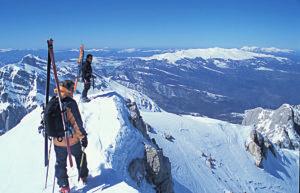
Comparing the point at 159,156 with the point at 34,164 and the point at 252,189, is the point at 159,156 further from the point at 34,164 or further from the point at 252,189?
the point at 252,189

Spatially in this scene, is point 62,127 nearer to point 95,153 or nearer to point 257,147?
point 95,153

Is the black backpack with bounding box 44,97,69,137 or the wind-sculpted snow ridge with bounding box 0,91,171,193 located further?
the wind-sculpted snow ridge with bounding box 0,91,171,193

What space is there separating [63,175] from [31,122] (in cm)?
1495

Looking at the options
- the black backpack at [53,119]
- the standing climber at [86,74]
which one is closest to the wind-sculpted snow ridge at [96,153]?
the standing climber at [86,74]

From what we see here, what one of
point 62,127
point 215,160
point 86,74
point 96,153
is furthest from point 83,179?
point 215,160

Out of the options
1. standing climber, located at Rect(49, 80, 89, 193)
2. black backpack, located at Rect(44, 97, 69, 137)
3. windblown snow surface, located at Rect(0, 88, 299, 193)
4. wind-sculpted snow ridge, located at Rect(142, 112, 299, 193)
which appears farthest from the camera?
wind-sculpted snow ridge, located at Rect(142, 112, 299, 193)

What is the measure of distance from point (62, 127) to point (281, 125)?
101 m

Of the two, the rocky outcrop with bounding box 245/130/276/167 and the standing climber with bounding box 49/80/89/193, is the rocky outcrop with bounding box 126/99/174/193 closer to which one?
the standing climber with bounding box 49/80/89/193

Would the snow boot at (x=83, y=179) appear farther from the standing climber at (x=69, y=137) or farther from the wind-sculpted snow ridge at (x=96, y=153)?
the standing climber at (x=69, y=137)

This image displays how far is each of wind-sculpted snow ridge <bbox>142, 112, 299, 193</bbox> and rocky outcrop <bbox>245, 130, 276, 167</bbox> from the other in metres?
0.50

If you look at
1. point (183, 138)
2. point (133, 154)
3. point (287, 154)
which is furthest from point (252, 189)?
point (133, 154)

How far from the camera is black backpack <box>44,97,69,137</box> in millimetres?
12336

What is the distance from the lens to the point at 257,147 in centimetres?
4906

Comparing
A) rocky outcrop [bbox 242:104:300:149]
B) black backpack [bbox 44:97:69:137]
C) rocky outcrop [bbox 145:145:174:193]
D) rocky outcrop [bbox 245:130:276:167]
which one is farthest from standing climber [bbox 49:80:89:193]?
rocky outcrop [bbox 242:104:300:149]
